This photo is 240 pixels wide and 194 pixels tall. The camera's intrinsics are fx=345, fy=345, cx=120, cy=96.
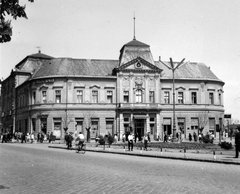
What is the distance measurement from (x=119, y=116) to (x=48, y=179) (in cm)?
4700

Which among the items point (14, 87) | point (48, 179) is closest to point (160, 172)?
point (48, 179)

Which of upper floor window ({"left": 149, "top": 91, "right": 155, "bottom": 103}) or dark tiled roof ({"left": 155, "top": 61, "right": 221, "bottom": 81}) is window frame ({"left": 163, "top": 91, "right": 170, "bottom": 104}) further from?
dark tiled roof ({"left": 155, "top": 61, "right": 221, "bottom": 81})

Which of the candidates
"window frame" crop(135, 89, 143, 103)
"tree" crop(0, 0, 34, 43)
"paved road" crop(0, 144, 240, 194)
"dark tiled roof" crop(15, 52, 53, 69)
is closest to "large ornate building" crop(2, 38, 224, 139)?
"window frame" crop(135, 89, 143, 103)

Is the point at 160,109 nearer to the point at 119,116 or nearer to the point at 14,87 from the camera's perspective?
the point at 119,116

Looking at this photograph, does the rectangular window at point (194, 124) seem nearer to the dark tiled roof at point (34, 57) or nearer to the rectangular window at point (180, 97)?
the rectangular window at point (180, 97)

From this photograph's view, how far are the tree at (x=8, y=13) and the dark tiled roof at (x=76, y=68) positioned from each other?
166 ft

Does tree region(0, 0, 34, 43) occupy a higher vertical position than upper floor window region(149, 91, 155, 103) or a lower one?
lower

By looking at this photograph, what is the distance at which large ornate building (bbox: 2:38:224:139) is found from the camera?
57.9 metres

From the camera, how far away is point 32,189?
9742 mm

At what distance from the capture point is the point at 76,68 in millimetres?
60312

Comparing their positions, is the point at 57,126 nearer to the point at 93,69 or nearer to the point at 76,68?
the point at 76,68

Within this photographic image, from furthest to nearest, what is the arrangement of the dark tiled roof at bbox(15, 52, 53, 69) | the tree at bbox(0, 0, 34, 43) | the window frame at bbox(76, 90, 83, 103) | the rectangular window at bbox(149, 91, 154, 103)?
the dark tiled roof at bbox(15, 52, 53, 69), the rectangular window at bbox(149, 91, 154, 103), the window frame at bbox(76, 90, 83, 103), the tree at bbox(0, 0, 34, 43)

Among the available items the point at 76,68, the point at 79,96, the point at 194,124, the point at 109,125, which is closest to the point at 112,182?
the point at 79,96

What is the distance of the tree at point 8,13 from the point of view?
26.2ft
